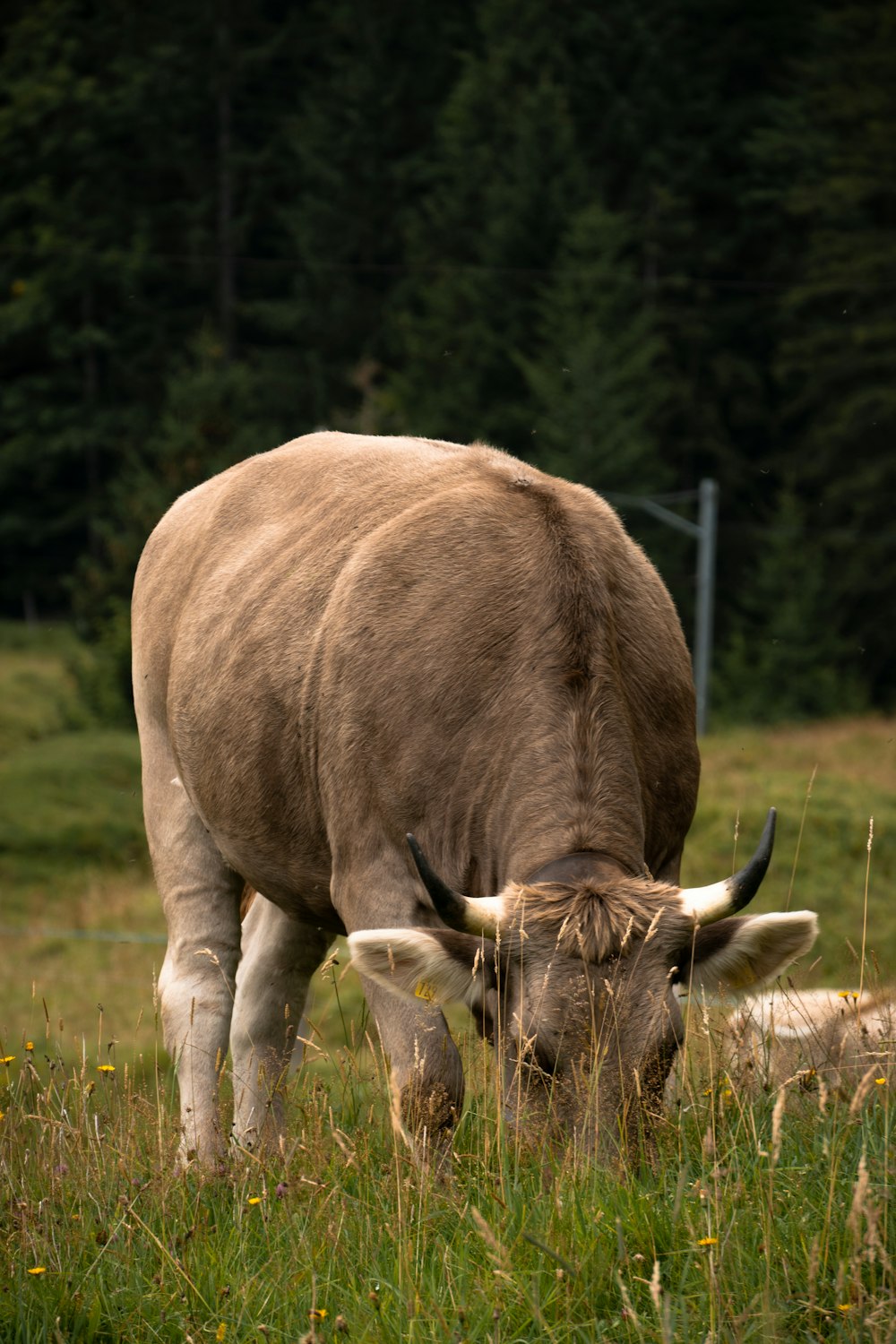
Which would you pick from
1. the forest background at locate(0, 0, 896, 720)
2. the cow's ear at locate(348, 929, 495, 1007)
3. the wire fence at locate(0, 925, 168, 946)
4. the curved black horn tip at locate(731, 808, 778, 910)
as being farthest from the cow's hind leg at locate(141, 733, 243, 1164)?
the forest background at locate(0, 0, 896, 720)

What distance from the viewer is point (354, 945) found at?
345 cm

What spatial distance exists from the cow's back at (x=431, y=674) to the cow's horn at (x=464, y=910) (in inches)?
11.8

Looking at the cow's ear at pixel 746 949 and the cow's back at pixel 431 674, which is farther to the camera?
the cow's back at pixel 431 674

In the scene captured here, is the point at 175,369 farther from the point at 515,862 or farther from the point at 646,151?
the point at 515,862

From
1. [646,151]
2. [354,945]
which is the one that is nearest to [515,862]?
[354,945]

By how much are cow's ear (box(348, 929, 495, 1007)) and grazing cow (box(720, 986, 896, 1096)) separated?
2.13 feet

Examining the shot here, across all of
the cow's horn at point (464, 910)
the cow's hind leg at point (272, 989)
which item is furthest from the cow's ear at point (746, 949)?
the cow's hind leg at point (272, 989)

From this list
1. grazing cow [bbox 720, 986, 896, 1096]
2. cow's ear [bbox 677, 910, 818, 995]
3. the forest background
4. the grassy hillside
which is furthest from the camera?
the forest background

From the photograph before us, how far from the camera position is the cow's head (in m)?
3.33

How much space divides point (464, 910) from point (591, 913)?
0.93ft

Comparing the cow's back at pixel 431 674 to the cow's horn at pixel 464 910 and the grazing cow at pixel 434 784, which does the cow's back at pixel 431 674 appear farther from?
the cow's horn at pixel 464 910

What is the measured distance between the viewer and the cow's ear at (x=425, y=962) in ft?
11.3

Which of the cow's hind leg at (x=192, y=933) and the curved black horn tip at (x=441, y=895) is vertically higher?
the curved black horn tip at (x=441, y=895)

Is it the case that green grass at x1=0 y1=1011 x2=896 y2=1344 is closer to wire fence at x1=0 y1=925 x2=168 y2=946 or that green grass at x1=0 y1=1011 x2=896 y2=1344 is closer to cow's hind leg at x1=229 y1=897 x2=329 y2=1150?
cow's hind leg at x1=229 y1=897 x2=329 y2=1150
